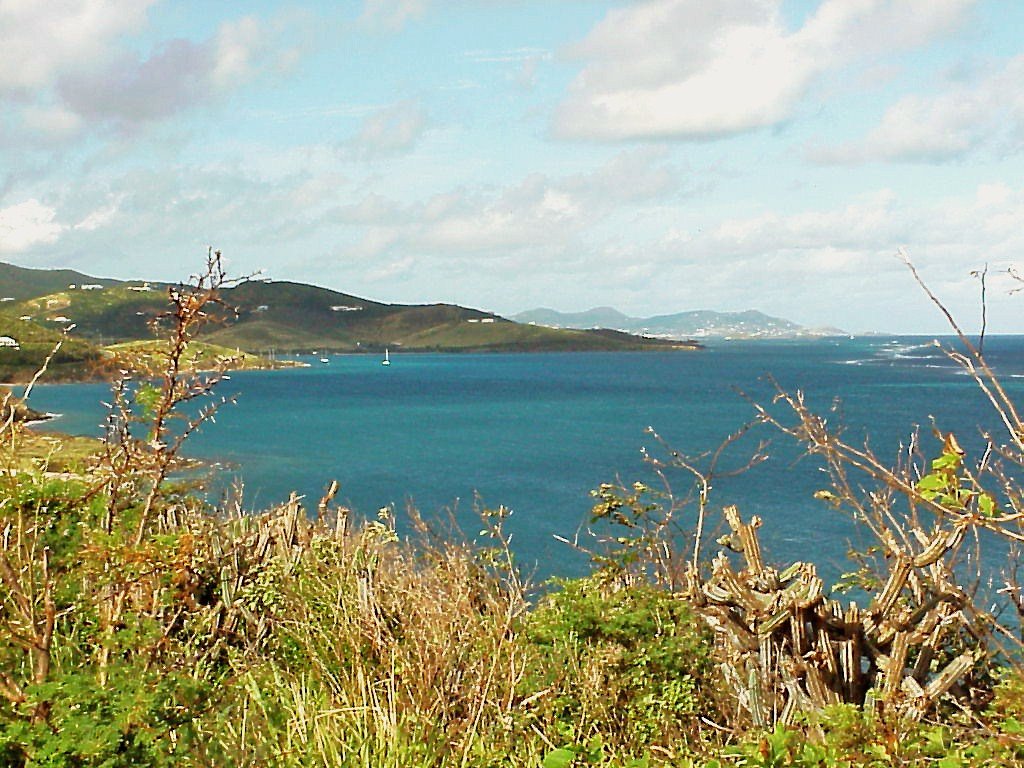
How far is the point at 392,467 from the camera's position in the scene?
1710 inches

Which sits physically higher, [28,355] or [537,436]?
[28,355]

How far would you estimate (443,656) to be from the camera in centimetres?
523

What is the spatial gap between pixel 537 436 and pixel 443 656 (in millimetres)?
47979

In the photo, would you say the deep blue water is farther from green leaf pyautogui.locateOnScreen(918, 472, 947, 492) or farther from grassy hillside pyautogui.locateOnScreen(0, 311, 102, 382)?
grassy hillside pyautogui.locateOnScreen(0, 311, 102, 382)

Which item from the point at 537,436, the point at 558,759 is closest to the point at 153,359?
the point at 558,759

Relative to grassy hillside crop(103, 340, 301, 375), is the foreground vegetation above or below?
below

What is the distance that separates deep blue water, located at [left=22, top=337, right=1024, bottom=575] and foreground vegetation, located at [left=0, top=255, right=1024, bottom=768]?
154 cm

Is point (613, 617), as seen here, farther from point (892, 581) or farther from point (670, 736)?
point (892, 581)

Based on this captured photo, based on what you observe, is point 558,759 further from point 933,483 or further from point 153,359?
point 153,359

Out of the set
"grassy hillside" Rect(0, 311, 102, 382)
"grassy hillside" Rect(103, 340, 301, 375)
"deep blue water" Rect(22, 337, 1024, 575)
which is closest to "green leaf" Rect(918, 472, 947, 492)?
"deep blue water" Rect(22, 337, 1024, 575)

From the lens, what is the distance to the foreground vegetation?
3.77 metres

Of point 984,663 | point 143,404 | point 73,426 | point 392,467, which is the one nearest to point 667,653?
point 984,663

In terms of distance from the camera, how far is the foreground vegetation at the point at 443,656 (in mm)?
3768

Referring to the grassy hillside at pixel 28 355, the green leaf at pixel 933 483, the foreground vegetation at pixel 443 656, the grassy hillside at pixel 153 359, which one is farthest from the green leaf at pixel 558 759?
the grassy hillside at pixel 28 355
